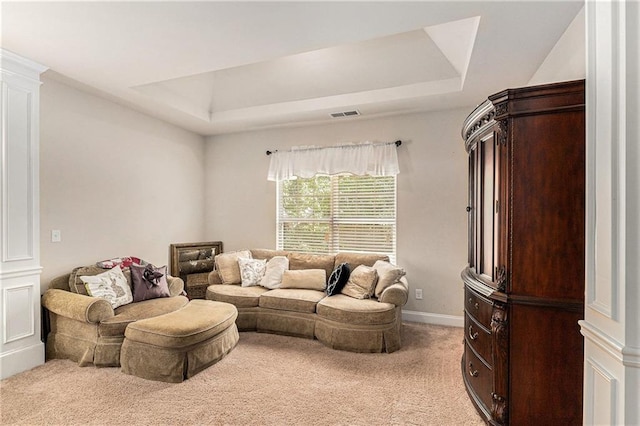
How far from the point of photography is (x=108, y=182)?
3842 millimetres

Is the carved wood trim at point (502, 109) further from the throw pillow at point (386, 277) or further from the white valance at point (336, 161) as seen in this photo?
the white valance at point (336, 161)

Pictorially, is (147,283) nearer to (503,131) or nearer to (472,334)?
(472,334)

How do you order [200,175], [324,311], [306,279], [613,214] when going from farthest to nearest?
[200,175] < [306,279] < [324,311] < [613,214]

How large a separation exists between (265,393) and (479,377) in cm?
153

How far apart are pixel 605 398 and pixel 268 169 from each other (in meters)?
4.41

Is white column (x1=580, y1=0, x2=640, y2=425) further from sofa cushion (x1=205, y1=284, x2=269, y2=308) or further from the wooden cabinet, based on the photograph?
sofa cushion (x1=205, y1=284, x2=269, y2=308)

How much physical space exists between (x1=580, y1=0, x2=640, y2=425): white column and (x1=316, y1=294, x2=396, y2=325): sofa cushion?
6.24 ft

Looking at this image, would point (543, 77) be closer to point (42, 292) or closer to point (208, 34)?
point (208, 34)

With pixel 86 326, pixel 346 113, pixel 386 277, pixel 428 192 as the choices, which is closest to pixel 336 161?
pixel 346 113

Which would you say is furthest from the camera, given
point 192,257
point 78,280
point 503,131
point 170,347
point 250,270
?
point 192,257

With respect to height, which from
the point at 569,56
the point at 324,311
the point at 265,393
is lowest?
the point at 265,393

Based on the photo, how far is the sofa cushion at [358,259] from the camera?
4020 millimetres

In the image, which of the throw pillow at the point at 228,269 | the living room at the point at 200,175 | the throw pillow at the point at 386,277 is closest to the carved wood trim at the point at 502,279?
the living room at the point at 200,175

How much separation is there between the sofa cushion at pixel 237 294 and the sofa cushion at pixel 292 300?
0.42 ft
